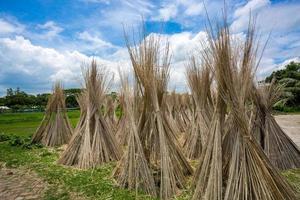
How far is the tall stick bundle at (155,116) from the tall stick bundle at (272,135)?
178cm

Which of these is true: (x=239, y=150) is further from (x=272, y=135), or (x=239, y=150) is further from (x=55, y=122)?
(x=55, y=122)

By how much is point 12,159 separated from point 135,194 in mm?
4028

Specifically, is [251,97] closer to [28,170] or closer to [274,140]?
[274,140]

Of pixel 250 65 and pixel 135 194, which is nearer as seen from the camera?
pixel 250 65

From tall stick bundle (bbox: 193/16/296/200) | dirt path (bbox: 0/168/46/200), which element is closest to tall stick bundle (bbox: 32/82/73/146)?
dirt path (bbox: 0/168/46/200)

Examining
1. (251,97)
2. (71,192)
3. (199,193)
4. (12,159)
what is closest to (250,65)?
(199,193)

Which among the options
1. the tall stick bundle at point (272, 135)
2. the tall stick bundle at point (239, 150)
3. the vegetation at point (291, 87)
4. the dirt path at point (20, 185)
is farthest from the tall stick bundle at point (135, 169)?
the vegetation at point (291, 87)

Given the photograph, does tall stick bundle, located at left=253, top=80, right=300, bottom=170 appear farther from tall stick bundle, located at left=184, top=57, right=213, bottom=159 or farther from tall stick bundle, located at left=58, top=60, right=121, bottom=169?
tall stick bundle, located at left=58, top=60, right=121, bottom=169

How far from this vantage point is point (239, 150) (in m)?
2.98

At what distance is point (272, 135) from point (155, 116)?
96.0 inches

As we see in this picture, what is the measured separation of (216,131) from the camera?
330 centimetres

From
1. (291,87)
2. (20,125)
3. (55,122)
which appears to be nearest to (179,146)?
(55,122)

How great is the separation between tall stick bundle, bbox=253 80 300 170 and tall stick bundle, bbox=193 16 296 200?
2034 millimetres

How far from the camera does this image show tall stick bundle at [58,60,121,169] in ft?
18.9
